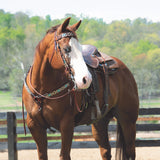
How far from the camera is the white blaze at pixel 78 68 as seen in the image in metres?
3.09

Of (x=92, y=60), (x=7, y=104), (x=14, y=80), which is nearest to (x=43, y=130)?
(x=92, y=60)

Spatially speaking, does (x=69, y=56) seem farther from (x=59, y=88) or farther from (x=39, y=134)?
(x=39, y=134)

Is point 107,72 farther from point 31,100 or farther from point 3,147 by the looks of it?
point 3,147

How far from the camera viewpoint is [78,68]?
124 inches

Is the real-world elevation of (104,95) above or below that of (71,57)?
below

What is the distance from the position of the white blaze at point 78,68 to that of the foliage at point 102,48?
19.0 meters

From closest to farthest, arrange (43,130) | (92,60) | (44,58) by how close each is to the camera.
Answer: (44,58) → (43,130) → (92,60)

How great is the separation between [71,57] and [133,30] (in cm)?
4100

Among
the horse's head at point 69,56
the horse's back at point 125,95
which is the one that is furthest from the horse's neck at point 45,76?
the horse's back at point 125,95

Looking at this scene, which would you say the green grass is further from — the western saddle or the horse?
the horse

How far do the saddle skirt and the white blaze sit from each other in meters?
0.84

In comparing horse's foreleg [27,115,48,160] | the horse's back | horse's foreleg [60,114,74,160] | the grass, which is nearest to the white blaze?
horse's foreleg [60,114,74,160]

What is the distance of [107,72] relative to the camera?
434 cm

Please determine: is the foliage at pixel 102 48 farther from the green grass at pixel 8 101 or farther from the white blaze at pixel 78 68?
the white blaze at pixel 78 68
